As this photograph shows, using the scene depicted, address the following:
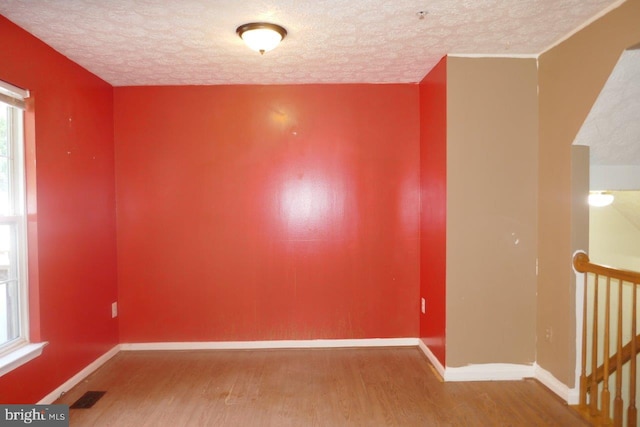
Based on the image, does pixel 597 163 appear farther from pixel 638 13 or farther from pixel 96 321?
pixel 96 321

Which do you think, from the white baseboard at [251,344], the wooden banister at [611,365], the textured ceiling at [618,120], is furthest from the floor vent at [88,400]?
the textured ceiling at [618,120]

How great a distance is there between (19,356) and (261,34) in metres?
2.43

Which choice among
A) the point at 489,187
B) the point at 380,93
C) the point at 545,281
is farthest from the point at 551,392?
the point at 380,93

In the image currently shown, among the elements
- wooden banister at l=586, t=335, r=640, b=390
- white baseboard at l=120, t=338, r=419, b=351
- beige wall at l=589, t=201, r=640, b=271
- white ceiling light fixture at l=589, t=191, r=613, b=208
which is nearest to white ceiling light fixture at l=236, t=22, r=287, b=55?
white baseboard at l=120, t=338, r=419, b=351

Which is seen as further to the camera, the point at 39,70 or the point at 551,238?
the point at 551,238

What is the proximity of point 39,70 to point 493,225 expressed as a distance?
3.37m

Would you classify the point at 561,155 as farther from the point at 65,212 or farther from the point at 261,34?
the point at 65,212

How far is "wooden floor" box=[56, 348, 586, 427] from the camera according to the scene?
2.44m

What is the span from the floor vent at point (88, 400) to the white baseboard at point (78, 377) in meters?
0.15

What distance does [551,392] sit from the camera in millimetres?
2723

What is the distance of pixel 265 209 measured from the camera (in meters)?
3.57

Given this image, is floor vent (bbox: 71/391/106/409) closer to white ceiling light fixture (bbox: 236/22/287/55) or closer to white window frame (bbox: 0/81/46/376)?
white window frame (bbox: 0/81/46/376)

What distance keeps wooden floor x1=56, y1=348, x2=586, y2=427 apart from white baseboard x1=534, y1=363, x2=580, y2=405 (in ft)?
0.17

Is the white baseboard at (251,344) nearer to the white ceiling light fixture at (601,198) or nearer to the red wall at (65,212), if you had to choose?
the red wall at (65,212)
